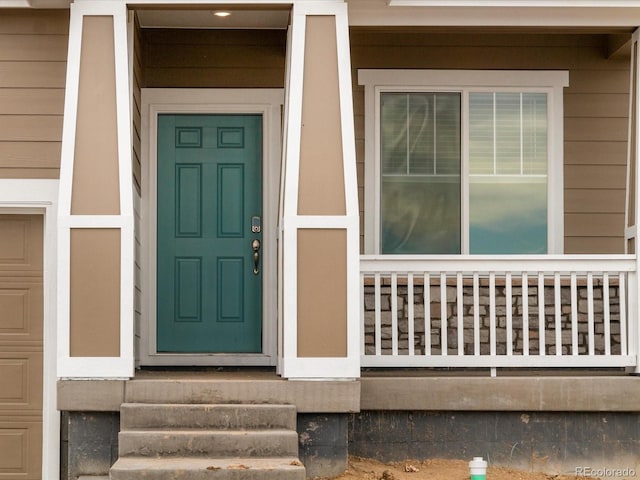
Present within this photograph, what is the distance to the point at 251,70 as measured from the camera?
875cm

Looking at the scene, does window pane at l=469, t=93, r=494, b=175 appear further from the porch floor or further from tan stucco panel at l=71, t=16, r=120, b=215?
tan stucco panel at l=71, t=16, r=120, b=215

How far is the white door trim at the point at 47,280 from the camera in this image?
8.05 metres

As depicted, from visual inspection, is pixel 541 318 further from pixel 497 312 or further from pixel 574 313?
pixel 497 312

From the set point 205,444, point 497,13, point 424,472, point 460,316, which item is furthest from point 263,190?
point 424,472

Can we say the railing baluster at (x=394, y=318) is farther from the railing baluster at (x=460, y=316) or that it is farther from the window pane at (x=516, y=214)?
the window pane at (x=516, y=214)

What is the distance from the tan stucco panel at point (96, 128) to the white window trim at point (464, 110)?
226 centimetres

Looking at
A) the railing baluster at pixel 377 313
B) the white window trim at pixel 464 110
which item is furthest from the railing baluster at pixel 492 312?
the white window trim at pixel 464 110

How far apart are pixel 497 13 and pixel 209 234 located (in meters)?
2.79

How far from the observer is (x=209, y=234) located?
8734 mm

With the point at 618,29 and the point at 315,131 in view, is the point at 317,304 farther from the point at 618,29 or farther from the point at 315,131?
the point at 618,29

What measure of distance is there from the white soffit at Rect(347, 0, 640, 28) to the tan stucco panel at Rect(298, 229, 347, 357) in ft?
Answer: 5.17

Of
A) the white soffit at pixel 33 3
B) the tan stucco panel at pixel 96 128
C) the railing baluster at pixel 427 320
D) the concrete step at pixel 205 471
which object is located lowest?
the concrete step at pixel 205 471

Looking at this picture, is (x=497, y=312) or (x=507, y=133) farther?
(x=507, y=133)

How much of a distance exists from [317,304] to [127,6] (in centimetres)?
238
